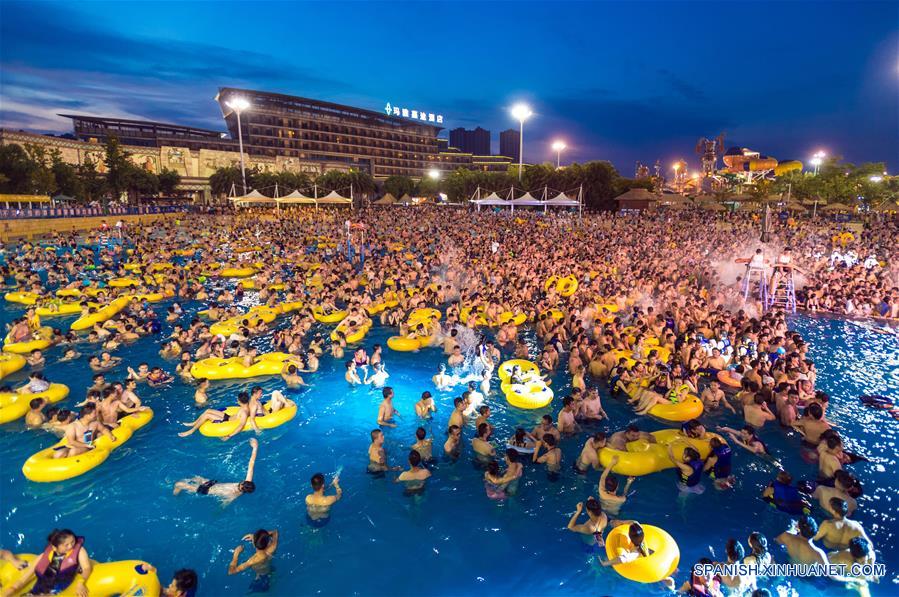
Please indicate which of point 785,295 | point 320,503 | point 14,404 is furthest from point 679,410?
point 14,404

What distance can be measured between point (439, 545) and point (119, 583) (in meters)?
3.66

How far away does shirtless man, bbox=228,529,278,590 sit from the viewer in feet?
18.1

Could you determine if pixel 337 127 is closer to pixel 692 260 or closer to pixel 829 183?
pixel 829 183

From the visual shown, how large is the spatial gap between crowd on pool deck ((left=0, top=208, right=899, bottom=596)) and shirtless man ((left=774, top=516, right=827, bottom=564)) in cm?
2

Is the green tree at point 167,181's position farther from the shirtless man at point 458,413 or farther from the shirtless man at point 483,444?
the shirtless man at point 483,444

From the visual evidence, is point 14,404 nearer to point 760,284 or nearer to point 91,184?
point 760,284

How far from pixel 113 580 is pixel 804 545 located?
7.84 metres

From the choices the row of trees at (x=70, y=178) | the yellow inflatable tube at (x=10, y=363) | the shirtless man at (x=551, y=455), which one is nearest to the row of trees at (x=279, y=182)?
the row of trees at (x=70, y=178)

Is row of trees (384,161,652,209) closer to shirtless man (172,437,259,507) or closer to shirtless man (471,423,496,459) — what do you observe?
shirtless man (471,423,496,459)

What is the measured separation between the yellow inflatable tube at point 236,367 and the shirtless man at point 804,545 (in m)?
9.81

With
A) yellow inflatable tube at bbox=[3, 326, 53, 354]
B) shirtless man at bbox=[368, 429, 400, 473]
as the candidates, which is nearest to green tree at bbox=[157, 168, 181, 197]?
yellow inflatable tube at bbox=[3, 326, 53, 354]

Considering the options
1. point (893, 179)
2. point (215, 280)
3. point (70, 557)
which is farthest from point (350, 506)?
point (893, 179)

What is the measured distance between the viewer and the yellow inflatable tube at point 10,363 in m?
11.0

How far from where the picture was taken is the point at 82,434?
7.82m
